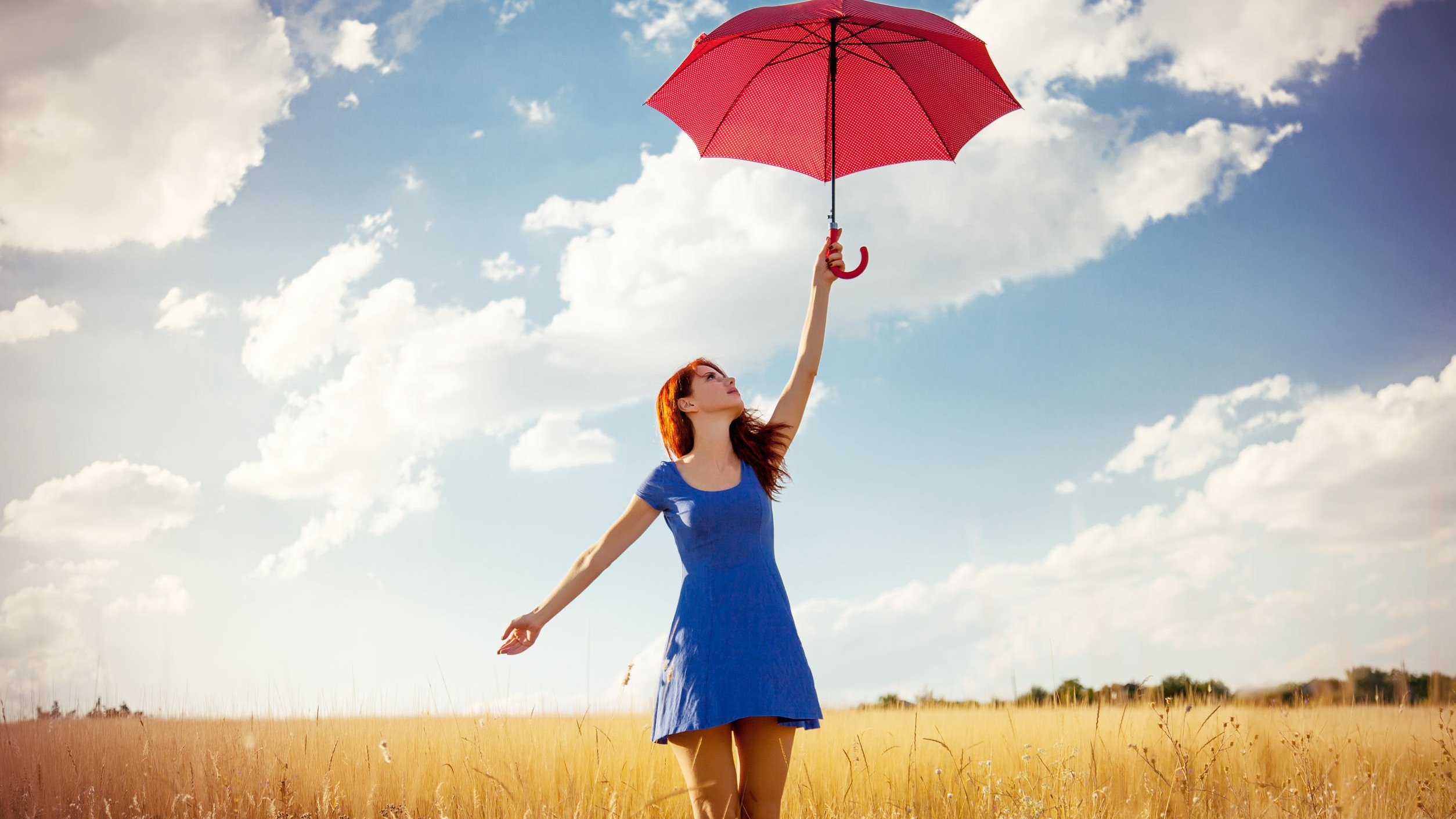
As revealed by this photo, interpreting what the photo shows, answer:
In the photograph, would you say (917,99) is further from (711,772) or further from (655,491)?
(711,772)

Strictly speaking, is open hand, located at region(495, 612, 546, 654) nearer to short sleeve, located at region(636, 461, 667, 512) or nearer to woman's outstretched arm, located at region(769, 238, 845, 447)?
short sleeve, located at region(636, 461, 667, 512)

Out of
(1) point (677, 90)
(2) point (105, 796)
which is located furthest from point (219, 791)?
(1) point (677, 90)

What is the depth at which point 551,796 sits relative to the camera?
6.37m

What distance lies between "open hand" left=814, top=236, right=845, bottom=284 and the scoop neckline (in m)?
1.17

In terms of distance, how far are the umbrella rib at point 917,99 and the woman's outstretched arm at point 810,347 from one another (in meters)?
1.66

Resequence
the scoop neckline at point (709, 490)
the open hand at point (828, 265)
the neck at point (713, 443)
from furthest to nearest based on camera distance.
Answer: the open hand at point (828, 265) → the neck at point (713, 443) → the scoop neckline at point (709, 490)

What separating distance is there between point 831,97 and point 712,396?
8.49 feet

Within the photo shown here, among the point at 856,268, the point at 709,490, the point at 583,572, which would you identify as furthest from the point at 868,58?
the point at 583,572

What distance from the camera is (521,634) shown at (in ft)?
12.8

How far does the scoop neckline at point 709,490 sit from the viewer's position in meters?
3.85

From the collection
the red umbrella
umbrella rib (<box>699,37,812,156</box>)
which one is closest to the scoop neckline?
the red umbrella

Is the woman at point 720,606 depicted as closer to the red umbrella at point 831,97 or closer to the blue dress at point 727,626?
the blue dress at point 727,626

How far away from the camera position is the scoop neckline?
3848 mm

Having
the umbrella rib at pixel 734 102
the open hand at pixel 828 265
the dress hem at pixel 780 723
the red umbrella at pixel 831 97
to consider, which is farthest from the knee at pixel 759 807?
the umbrella rib at pixel 734 102
